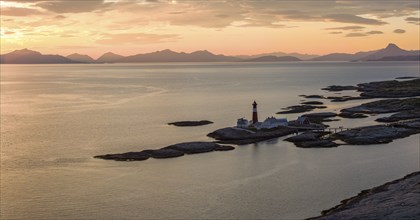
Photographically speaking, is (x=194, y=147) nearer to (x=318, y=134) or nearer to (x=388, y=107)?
(x=318, y=134)

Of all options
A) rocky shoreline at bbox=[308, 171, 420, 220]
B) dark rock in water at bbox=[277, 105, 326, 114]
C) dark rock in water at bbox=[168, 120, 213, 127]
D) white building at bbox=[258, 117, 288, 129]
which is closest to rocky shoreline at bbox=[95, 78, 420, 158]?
dark rock in water at bbox=[168, 120, 213, 127]

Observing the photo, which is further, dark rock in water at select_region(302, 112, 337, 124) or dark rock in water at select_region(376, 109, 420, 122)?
dark rock in water at select_region(302, 112, 337, 124)

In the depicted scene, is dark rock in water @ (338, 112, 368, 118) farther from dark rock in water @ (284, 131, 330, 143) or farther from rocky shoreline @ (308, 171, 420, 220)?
rocky shoreline @ (308, 171, 420, 220)

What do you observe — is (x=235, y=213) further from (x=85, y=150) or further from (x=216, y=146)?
(x=85, y=150)

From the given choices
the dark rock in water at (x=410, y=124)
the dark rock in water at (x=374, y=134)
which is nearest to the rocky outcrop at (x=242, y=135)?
the dark rock in water at (x=374, y=134)

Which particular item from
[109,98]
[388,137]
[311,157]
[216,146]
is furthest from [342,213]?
[109,98]
